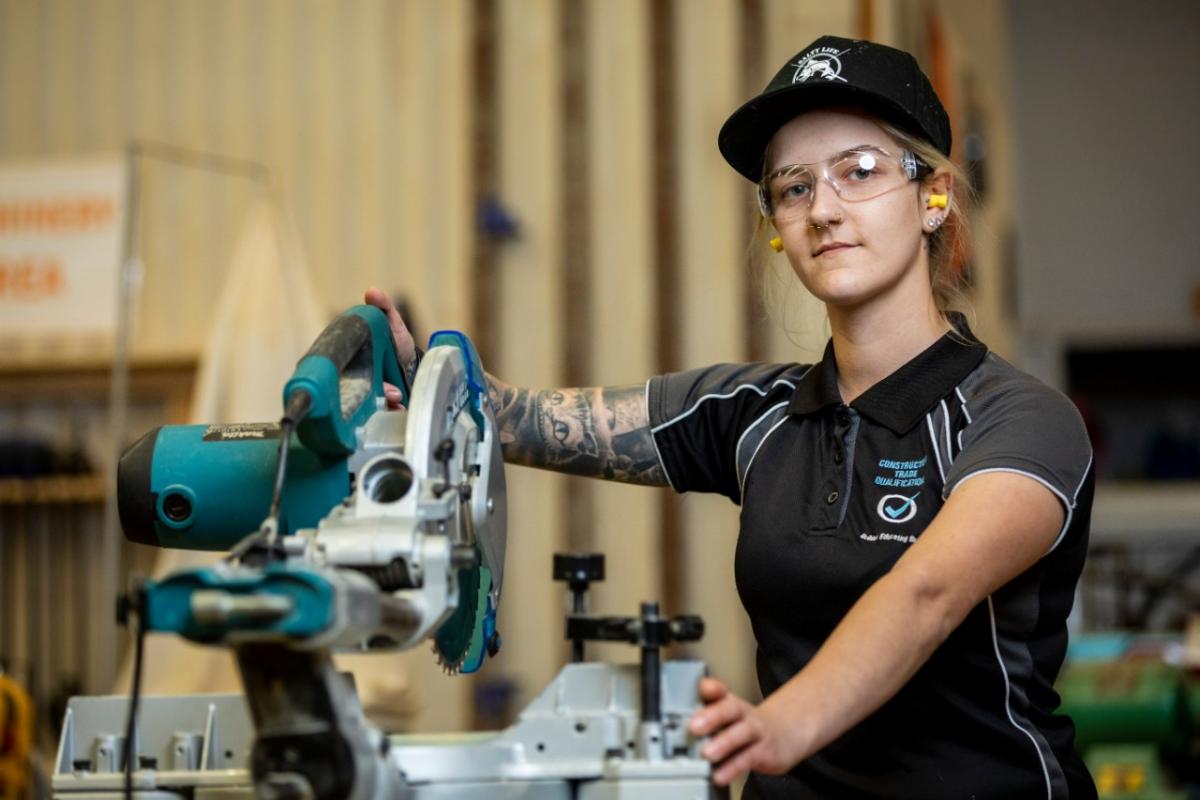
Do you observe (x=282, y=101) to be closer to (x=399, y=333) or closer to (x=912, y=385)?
(x=399, y=333)

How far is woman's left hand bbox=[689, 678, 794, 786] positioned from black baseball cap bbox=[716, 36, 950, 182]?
28.4 inches

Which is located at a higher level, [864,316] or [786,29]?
[786,29]

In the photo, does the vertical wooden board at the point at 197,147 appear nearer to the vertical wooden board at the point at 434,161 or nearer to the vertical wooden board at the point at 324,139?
the vertical wooden board at the point at 324,139

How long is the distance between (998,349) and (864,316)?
3.61 meters

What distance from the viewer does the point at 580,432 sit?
1828 mm

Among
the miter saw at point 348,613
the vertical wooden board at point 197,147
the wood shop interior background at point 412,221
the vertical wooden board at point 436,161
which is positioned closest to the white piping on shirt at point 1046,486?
the miter saw at point 348,613

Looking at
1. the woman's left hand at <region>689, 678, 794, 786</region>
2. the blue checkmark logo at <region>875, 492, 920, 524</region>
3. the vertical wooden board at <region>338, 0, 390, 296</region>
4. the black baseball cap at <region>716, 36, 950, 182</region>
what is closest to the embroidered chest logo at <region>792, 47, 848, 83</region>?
the black baseball cap at <region>716, 36, 950, 182</region>

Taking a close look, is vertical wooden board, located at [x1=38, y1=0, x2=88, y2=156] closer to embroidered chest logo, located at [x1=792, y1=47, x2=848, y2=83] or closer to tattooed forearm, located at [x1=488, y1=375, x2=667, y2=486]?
tattooed forearm, located at [x1=488, y1=375, x2=667, y2=486]

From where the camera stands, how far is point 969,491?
133 centimetres

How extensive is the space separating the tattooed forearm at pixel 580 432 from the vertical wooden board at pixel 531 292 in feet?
7.42

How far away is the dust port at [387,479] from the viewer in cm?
126

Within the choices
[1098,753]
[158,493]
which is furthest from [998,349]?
[158,493]

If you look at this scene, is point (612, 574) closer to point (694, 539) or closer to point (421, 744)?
point (694, 539)

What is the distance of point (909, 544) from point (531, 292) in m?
2.84
